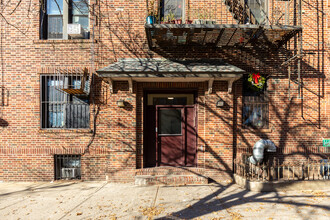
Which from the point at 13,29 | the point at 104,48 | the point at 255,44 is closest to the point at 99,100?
the point at 104,48

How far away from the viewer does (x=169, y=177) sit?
6.52 metres

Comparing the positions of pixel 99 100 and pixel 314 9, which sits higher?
pixel 314 9

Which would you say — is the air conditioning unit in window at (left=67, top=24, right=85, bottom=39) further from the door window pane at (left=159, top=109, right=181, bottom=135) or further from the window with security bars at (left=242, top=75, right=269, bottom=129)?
the window with security bars at (left=242, top=75, right=269, bottom=129)

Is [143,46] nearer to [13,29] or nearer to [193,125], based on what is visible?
[193,125]

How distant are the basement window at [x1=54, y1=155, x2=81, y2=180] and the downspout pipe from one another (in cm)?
585

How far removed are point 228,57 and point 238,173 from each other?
12.8ft

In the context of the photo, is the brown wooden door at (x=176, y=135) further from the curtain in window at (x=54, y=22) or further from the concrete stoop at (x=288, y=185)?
the curtain in window at (x=54, y=22)

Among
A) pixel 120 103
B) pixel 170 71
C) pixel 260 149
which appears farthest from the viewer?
pixel 120 103

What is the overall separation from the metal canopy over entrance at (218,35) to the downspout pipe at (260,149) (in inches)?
132

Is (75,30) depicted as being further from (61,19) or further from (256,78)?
(256,78)

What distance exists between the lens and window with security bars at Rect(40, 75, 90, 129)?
23.8 feet

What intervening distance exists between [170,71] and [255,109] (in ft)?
11.3

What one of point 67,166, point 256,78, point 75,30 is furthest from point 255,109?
point 67,166

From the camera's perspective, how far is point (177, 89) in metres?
7.43
